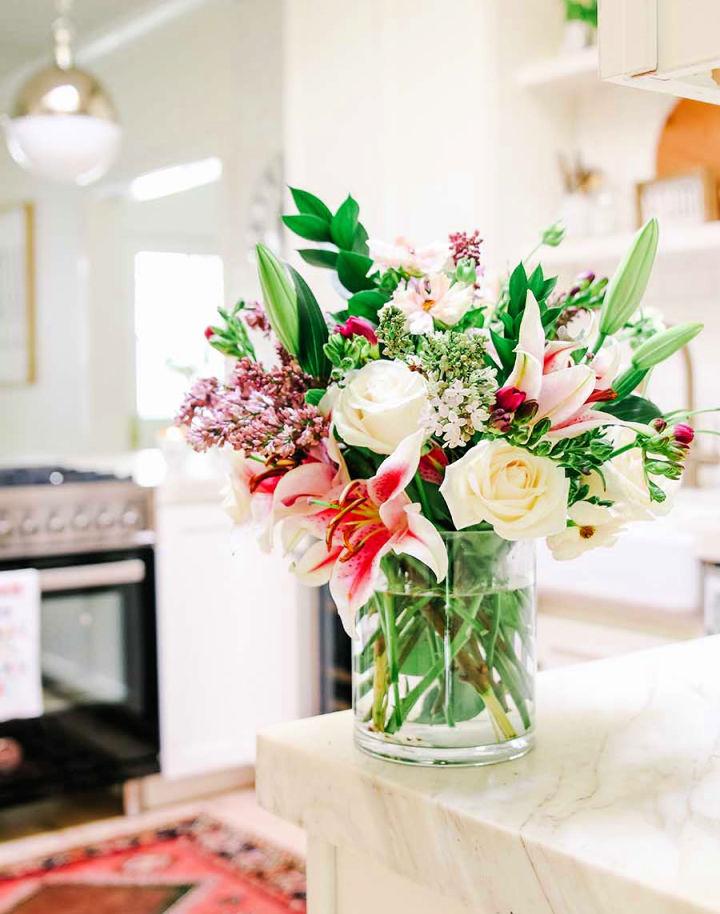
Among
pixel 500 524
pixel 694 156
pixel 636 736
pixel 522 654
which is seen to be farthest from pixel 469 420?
pixel 694 156

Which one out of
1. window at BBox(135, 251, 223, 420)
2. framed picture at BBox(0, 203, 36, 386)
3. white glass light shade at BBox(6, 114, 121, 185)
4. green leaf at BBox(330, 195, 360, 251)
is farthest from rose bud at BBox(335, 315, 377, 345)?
framed picture at BBox(0, 203, 36, 386)

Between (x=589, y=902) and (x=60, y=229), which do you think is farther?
(x=60, y=229)

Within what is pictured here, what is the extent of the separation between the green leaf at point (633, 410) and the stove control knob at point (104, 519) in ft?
7.68

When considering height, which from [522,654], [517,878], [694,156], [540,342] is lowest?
[517,878]

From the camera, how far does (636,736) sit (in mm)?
898

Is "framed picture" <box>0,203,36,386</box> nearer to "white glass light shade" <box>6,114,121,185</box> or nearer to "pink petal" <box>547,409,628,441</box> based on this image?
"white glass light shade" <box>6,114,121,185</box>

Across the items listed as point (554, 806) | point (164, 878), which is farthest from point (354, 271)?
point (164, 878)

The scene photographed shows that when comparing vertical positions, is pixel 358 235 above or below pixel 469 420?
above

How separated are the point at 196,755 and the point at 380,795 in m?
2.53

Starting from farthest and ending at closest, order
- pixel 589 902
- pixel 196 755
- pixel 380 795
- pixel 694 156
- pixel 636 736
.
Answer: pixel 196 755 < pixel 694 156 < pixel 636 736 < pixel 380 795 < pixel 589 902

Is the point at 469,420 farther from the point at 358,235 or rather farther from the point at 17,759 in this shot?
the point at 17,759

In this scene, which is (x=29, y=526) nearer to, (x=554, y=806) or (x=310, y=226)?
(x=310, y=226)

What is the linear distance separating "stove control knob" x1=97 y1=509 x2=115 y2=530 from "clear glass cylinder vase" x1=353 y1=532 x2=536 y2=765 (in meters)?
2.28

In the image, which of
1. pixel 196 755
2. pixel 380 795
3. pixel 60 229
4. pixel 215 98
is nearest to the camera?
pixel 380 795
